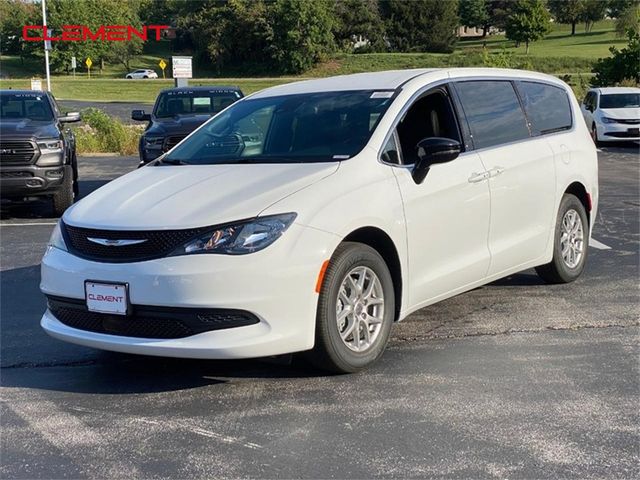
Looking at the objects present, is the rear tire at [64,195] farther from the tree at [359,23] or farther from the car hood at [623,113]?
the tree at [359,23]

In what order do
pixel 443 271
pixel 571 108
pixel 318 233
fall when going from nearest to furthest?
pixel 318 233
pixel 443 271
pixel 571 108

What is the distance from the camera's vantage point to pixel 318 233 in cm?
438

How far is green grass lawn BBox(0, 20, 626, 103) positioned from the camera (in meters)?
57.7

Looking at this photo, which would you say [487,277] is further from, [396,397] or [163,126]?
[163,126]

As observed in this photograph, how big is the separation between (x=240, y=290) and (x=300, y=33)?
69216 millimetres

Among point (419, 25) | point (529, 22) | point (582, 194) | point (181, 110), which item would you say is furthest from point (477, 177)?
point (419, 25)

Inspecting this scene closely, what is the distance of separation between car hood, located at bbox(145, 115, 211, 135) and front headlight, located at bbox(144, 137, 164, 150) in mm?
→ 120

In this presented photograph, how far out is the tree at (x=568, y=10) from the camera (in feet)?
301

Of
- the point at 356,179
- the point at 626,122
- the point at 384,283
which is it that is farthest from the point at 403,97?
the point at 626,122

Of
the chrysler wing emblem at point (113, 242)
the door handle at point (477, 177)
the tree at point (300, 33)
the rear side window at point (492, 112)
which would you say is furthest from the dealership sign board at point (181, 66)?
the tree at point (300, 33)

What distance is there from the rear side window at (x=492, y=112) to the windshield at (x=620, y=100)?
58.7 ft

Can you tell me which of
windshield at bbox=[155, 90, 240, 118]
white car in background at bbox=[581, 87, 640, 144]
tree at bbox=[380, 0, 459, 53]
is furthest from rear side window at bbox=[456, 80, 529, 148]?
tree at bbox=[380, 0, 459, 53]

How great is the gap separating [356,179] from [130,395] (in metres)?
1.82

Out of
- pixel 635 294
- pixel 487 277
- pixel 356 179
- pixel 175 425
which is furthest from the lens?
pixel 635 294
